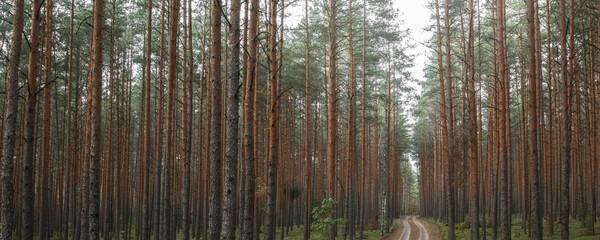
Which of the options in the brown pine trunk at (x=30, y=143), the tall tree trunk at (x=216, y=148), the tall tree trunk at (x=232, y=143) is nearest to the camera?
the tall tree trunk at (x=232, y=143)

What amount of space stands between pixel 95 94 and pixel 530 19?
1056 centimetres

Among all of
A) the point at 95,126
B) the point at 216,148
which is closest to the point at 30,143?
the point at 95,126

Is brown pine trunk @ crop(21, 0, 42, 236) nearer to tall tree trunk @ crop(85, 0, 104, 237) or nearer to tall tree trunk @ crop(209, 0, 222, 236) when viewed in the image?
tall tree trunk @ crop(85, 0, 104, 237)

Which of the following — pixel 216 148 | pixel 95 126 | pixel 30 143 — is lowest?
pixel 216 148

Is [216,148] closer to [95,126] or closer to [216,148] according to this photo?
[216,148]

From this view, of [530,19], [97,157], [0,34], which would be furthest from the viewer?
[0,34]

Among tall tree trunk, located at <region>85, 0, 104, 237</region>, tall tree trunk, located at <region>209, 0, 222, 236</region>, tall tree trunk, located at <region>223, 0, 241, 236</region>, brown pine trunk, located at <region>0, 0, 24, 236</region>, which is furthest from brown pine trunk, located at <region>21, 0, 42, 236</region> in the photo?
tall tree trunk, located at <region>223, 0, 241, 236</region>

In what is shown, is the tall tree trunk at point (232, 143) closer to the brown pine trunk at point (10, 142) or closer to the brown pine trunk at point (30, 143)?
Answer: the brown pine trunk at point (30, 143)

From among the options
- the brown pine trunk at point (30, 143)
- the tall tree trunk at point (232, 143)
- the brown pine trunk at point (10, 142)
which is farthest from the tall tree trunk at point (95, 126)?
the tall tree trunk at point (232, 143)

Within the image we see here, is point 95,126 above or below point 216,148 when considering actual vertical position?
Result: above

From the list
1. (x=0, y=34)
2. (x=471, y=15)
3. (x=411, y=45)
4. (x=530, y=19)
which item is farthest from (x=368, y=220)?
(x=0, y=34)

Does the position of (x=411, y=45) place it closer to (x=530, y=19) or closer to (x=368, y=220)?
(x=530, y=19)

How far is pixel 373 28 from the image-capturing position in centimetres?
1781

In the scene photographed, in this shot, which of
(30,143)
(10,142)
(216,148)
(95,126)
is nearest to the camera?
(10,142)
